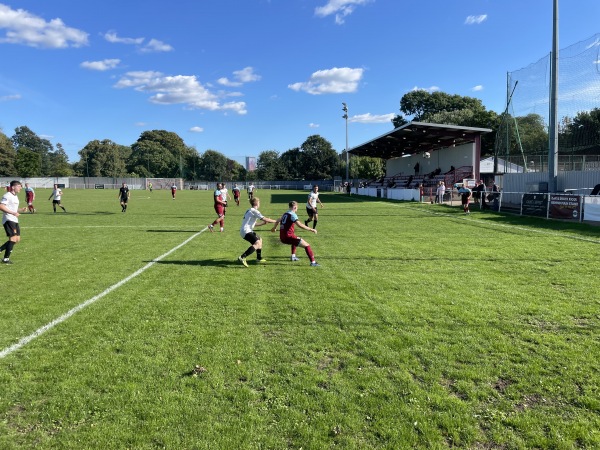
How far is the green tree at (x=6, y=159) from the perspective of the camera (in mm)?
93625

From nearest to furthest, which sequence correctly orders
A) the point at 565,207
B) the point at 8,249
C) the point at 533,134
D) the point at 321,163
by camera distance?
the point at 8,249 < the point at 565,207 < the point at 533,134 < the point at 321,163

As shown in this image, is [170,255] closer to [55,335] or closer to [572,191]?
[55,335]

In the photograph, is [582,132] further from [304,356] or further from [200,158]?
[200,158]

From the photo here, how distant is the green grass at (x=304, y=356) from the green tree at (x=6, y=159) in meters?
105

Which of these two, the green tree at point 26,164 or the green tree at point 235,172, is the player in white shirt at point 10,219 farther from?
the green tree at point 235,172

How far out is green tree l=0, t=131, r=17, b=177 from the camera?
9362 cm

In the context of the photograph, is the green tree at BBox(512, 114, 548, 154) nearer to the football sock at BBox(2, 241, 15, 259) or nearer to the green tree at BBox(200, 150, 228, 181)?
the football sock at BBox(2, 241, 15, 259)

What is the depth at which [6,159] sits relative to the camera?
308 feet

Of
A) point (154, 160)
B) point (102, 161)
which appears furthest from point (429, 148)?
Answer: point (102, 161)

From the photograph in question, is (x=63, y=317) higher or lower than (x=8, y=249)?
lower

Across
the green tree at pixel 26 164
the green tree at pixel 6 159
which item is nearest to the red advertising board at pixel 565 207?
the green tree at pixel 26 164

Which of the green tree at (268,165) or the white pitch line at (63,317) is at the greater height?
the green tree at (268,165)

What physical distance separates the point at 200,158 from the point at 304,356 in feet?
382

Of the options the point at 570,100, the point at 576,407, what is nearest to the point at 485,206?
the point at 570,100
